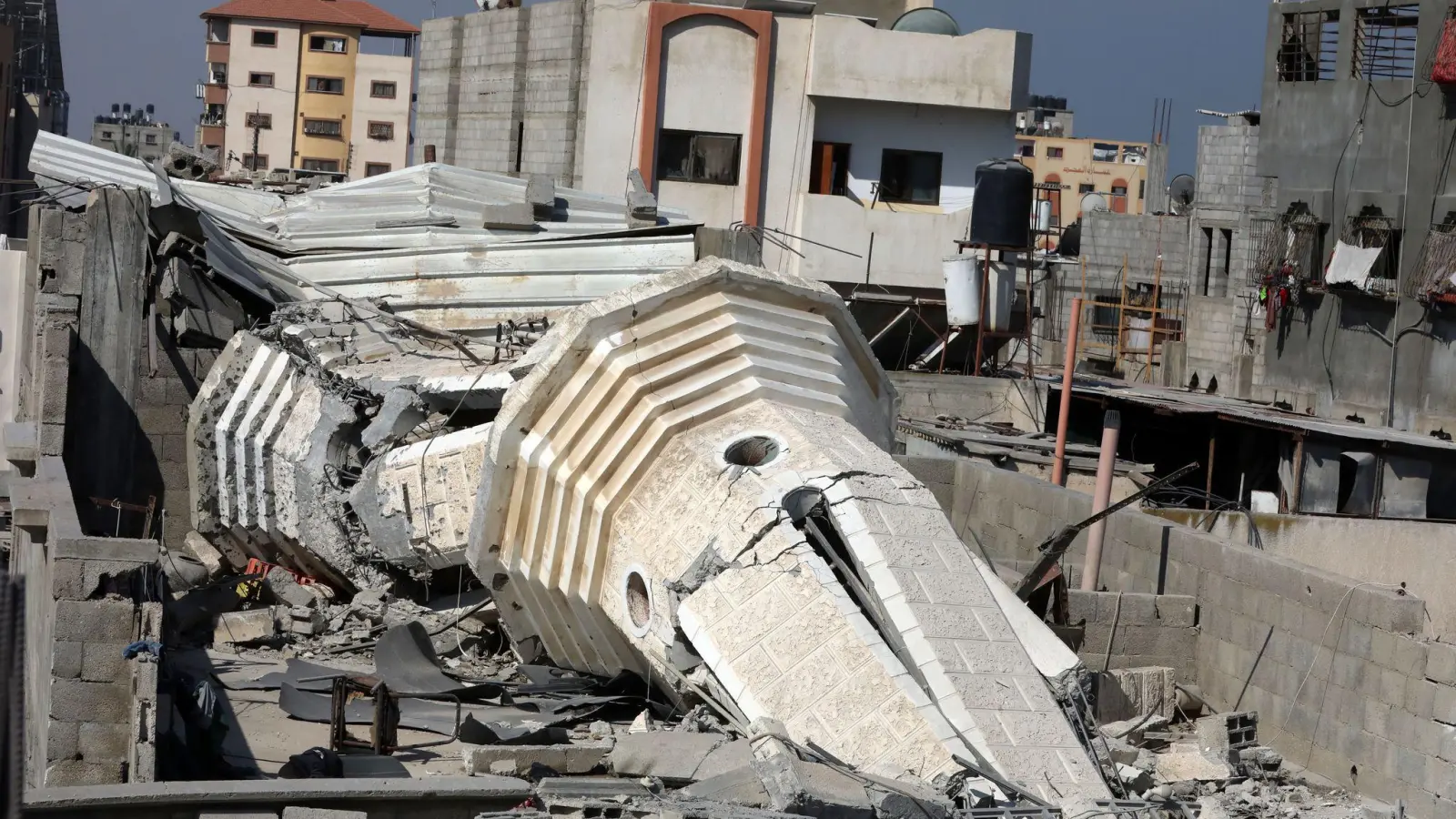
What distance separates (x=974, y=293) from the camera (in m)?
29.0

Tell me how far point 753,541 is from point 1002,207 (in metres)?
17.9

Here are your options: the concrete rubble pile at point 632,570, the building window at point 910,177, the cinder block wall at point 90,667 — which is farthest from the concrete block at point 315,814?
the building window at point 910,177

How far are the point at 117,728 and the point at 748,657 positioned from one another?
348 cm

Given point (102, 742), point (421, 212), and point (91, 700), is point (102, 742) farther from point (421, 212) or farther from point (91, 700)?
point (421, 212)

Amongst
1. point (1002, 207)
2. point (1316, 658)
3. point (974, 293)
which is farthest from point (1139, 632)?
point (974, 293)

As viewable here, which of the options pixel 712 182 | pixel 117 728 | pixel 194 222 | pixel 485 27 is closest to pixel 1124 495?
pixel 194 222

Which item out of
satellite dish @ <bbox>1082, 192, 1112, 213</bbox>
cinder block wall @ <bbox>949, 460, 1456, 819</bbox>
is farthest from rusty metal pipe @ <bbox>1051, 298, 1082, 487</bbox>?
satellite dish @ <bbox>1082, 192, 1112, 213</bbox>

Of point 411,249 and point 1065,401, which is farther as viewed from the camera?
point 411,249

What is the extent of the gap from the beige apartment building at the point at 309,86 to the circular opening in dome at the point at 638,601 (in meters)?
63.4

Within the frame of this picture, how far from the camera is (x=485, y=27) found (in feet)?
125

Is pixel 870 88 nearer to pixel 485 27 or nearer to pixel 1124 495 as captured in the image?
pixel 485 27

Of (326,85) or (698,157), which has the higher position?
(326,85)

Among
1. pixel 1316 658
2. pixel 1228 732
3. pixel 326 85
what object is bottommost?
pixel 1228 732

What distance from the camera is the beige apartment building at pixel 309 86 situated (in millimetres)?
73875
